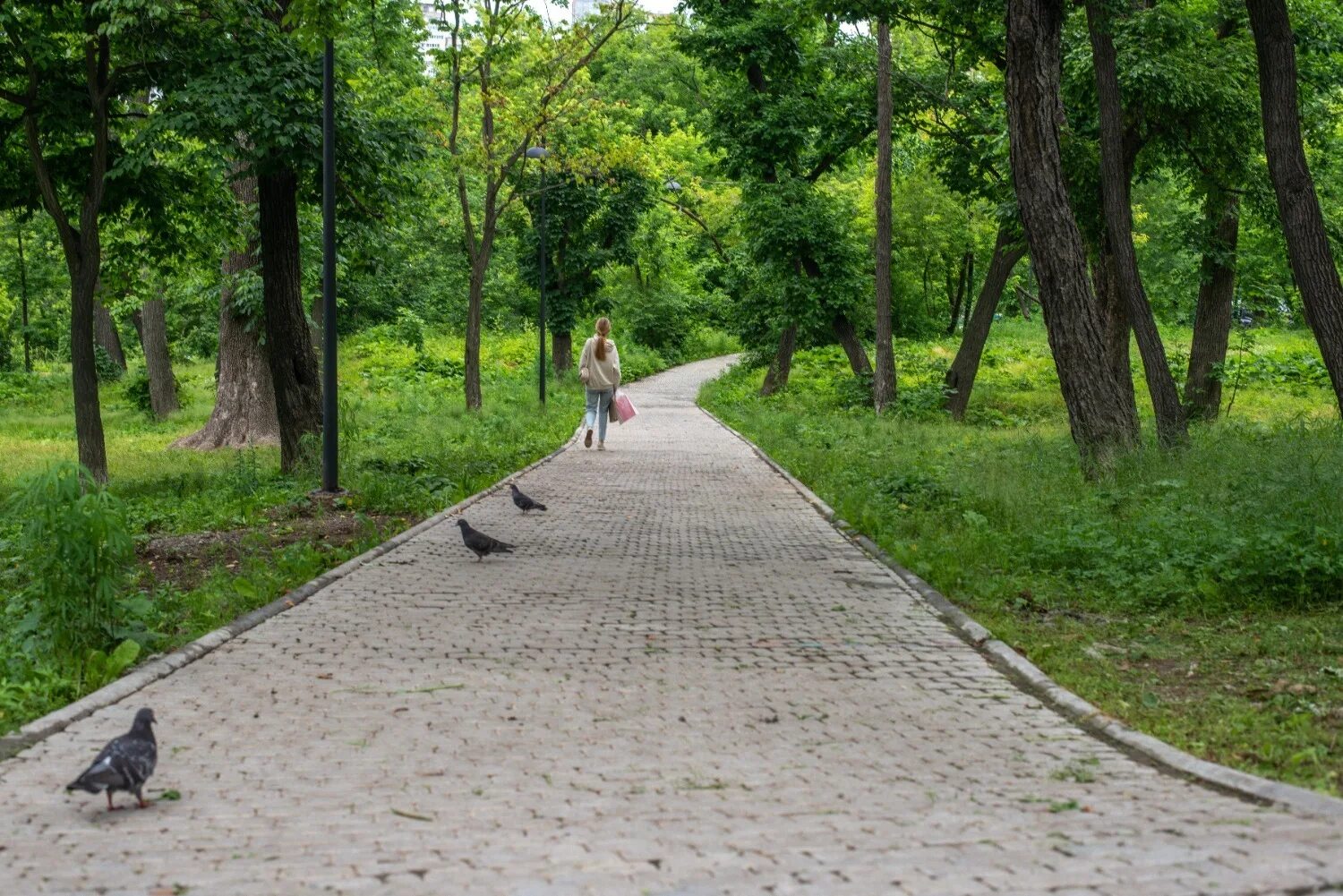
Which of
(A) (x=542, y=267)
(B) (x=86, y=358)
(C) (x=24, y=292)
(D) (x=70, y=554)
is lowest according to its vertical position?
(D) (x=70, y=554)

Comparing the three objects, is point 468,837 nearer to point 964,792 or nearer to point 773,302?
point 964,792

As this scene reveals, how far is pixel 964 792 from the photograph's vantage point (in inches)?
198

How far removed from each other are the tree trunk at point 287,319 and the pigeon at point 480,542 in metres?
6.65

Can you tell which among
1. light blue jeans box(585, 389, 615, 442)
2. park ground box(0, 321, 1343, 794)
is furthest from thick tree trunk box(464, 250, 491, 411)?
light blue jeans box(585, 389, 615, 442)

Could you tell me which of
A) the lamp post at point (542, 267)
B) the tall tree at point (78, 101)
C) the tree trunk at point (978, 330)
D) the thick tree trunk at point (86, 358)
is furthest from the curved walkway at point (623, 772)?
the lamp post at point (542, 267)

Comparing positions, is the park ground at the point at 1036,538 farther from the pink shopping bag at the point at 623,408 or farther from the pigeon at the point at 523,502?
the pink shopping bag at the point at 623,408

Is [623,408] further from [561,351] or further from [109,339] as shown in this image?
[109,339]

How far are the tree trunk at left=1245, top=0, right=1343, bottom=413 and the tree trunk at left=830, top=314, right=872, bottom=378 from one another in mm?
21534

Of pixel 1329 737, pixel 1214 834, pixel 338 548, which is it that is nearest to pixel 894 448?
pixel 338 548

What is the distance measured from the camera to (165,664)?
7234 millimetres

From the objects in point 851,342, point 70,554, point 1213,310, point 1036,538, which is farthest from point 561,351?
point 70,554

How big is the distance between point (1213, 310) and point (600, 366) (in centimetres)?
1149

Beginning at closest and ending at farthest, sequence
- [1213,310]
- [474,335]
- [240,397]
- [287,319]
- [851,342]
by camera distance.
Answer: [287,319]
[1213,310]
[240,397]
[474,335]
[851,342]

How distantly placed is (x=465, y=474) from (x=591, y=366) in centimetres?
467
